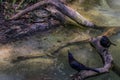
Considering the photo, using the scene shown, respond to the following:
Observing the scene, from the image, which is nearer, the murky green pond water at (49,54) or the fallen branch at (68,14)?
the murky green pond water at (49,54)

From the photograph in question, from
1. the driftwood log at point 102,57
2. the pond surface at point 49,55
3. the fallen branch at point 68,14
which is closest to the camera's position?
the driftwood log at point 102,57

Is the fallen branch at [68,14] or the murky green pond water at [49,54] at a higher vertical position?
the fallen branch at [68,14]

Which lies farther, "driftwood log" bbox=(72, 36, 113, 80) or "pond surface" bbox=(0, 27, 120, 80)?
"pond surface" bbox=(0, 27, 120, 80)

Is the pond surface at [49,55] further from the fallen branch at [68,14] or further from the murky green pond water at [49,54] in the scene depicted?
the fallen branch at [68,14]

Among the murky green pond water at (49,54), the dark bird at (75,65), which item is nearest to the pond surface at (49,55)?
the murky green pond water at (49,54)

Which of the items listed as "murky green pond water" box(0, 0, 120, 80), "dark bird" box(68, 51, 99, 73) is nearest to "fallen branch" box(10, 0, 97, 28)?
"murky green pond water" box(0, 0, 120, 80)

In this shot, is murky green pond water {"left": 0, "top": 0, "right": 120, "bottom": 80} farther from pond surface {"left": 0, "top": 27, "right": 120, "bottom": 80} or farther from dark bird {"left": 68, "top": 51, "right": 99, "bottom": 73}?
dark bird {"left": 68, "top": 51, "right": 99, "bottom": 73}

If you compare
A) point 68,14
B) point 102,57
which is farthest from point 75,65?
point 68,14

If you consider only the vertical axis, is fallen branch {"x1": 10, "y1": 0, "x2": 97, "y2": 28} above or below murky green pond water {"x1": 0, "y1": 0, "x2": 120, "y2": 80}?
above

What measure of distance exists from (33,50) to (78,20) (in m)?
1.40

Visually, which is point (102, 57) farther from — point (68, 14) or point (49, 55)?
point (68, 14)

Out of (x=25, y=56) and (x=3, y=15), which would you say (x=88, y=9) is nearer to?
(x=3, y=15)

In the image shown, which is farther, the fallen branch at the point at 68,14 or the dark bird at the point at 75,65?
the fallen branch at the point at 68,14

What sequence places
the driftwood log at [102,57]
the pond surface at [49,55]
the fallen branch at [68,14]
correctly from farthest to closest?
the fallen branch at [68,14] → the pond surface at [49,55] → the driftwood log at [102,57]
